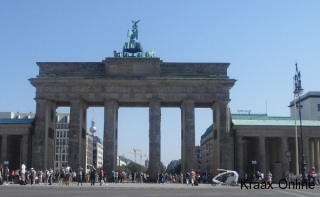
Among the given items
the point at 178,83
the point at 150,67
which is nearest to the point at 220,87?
the point at 178,83

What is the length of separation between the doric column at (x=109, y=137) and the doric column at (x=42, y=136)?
29.4ft

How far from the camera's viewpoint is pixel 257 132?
74.8 meters

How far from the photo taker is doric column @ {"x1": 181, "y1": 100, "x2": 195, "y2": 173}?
236ft

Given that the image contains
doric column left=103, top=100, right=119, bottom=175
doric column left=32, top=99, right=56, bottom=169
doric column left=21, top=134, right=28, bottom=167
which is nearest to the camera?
doric column left=32, top=99, right=56, bottom=169

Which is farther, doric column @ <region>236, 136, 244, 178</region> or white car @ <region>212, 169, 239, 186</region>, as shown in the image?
doric column @ <region>236, 136, 244, 178</region>

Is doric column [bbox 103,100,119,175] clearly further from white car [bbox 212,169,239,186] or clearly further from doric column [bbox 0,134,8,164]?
white car [bbox 212,169,239,186]

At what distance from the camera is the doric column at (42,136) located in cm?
7106

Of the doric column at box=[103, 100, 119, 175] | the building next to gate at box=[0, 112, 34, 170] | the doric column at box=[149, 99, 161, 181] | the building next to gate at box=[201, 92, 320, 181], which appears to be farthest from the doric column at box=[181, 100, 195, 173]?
the building next to gate at box=[0, 112, 34, 170]

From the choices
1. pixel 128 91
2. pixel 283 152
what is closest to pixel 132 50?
pixel 128 91

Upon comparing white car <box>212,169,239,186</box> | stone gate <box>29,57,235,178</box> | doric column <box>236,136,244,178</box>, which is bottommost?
white car <box>212,169,239,186</box>

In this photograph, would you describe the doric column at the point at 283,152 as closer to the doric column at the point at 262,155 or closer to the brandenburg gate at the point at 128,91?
the doric column at the point at 262,155

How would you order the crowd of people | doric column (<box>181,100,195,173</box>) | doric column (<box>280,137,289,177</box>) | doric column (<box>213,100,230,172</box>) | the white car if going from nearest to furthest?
the crowd of people
the white car
doric column (<box>213,100,230,172</box>)
doric column (<box>181,100,195,173</box>)
doric column (<box>280,137,289,177</box>)

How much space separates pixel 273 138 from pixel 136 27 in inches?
1170

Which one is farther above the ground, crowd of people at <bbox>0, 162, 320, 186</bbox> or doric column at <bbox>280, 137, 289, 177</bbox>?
doric column at <bbox>280, 137, 289, 177</bbox>
